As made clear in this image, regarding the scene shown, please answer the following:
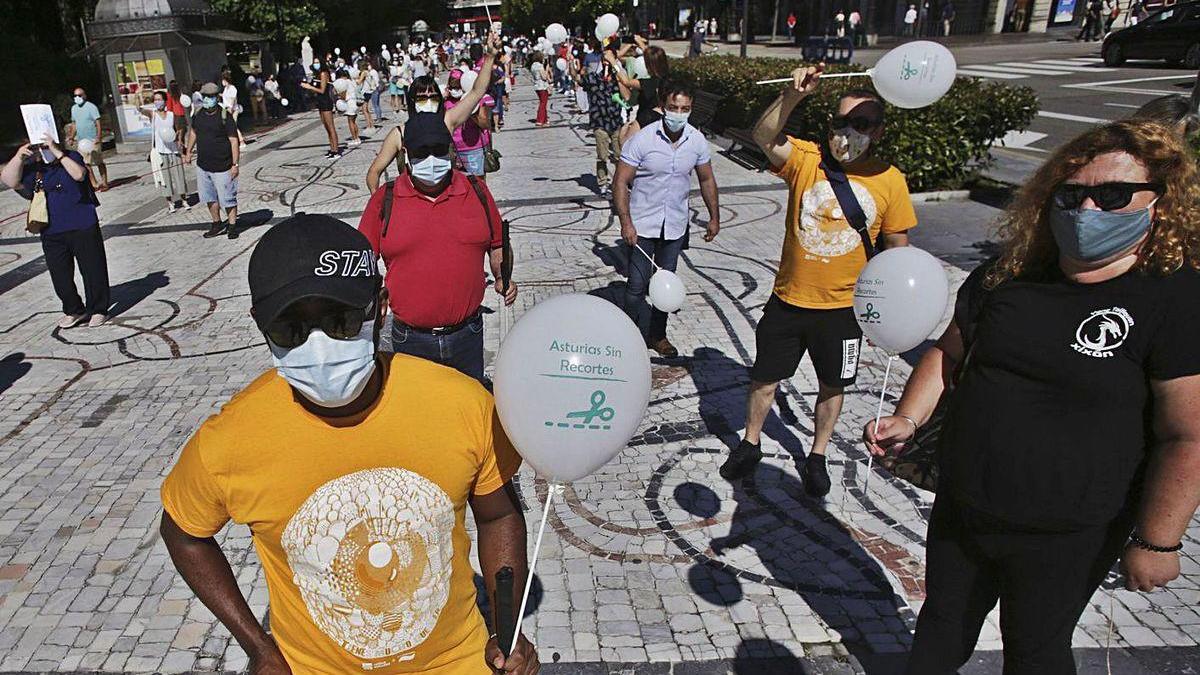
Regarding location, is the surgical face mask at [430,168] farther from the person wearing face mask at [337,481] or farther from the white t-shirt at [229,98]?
the white t-shirt at [229,98]

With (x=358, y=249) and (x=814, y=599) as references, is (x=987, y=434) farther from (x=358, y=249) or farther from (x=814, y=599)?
(x=358, y=249)

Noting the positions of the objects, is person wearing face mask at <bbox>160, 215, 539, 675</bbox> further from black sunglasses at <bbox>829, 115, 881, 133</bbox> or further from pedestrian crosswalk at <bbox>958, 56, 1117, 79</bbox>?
pedestrian crosswalk at <bbox>958, 56, 1117, 79</bbox>

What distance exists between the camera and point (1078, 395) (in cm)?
209

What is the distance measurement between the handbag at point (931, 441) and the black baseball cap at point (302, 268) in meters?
1.80

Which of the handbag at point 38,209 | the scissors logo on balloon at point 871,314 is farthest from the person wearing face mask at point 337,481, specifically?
the handbag at point 38,209

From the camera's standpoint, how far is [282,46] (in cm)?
3297

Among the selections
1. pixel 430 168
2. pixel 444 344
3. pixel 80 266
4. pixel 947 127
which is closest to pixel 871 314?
pixel 444 344

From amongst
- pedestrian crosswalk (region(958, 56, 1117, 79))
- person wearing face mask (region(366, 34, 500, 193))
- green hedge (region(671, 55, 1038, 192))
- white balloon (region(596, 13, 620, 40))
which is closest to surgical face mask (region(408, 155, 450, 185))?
person wearing face mask (region(366, 34, 500, 193))

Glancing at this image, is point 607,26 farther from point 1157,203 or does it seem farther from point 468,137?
point 1157,203

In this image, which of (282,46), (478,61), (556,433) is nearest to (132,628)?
(556,433)

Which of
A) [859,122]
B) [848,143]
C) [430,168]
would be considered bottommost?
[430,168]

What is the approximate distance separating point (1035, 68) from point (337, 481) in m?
28.8

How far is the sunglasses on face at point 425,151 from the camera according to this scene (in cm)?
378

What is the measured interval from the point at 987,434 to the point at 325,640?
1.84 m
